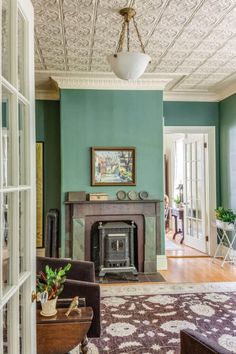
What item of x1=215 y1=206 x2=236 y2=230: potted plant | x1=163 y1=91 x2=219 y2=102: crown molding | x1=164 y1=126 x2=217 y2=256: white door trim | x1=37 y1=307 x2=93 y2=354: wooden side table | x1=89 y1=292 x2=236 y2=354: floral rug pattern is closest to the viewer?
x1=37 y1=307 x2=93 y2=354: wooden side table

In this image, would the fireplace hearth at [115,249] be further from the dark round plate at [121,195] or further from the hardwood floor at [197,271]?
the hardwood floor at [197,271]

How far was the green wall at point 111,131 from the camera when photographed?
4.81 meters

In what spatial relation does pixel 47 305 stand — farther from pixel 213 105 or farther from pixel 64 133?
pixel 213 105

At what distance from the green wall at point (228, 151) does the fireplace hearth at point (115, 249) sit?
1.96m

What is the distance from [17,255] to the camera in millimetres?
1278

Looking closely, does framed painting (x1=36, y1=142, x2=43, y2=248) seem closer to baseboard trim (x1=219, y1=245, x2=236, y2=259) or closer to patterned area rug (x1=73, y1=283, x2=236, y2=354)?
patterned area rug (x1=73, y1=283, x2=236, y2=354)

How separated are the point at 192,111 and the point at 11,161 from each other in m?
4.90

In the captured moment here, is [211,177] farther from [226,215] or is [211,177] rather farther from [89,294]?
[89,294]

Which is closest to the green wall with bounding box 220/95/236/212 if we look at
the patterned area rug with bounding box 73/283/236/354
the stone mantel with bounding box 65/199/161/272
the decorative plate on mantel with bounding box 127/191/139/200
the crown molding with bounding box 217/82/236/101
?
the crown molding with bounding box 217/82/236/101

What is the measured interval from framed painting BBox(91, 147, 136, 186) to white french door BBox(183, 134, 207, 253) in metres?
1.77

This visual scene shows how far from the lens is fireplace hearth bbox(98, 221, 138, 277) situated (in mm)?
4453

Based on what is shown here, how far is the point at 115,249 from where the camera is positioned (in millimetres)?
4484

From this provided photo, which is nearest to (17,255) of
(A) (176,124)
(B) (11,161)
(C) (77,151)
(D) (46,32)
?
(B) (11,161)

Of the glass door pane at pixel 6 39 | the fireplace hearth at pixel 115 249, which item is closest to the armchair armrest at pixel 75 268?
the fireplace hearth at pixel 115 249
